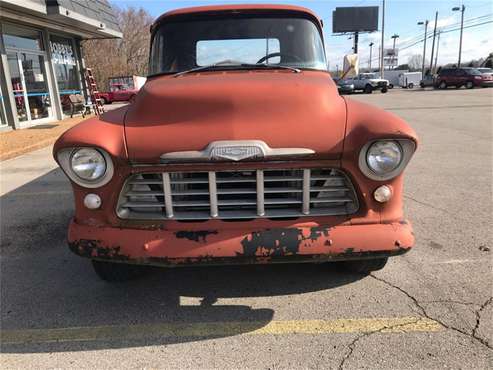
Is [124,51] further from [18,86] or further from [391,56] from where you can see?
[391,56]

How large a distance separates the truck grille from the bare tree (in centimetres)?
3181

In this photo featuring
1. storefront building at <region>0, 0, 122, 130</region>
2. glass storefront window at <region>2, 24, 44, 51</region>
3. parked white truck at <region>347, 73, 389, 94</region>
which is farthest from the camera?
parked white truck at <region>347, 73, 389, 94</region>

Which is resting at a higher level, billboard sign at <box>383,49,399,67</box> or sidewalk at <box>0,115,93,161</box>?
billboard sign at <box>383,49,399,67</box>

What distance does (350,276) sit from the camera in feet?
10.7

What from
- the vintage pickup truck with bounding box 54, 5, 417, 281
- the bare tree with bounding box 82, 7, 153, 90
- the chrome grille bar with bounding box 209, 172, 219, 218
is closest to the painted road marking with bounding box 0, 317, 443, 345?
the vintage pickup truck with bounding box 54, 5, 417, 281

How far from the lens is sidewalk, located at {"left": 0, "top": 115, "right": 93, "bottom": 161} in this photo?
8.93 meters

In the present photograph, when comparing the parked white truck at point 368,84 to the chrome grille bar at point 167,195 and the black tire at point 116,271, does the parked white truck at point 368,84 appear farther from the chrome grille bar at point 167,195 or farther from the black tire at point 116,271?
the chrome grille bar at point 167,195

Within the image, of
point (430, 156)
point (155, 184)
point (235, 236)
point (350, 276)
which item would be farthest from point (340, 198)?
point (430, 156)

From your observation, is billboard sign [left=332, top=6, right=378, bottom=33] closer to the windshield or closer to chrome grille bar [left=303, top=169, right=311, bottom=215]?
the windshield

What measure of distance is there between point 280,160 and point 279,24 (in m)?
1.87

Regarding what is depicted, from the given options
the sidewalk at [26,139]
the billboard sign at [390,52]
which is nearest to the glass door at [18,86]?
the sidewalk at [26,139]

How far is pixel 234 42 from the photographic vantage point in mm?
3834

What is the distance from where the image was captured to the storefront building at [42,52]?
11570 mm

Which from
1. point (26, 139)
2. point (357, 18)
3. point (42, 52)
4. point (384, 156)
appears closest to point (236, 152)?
point (384, 156)
